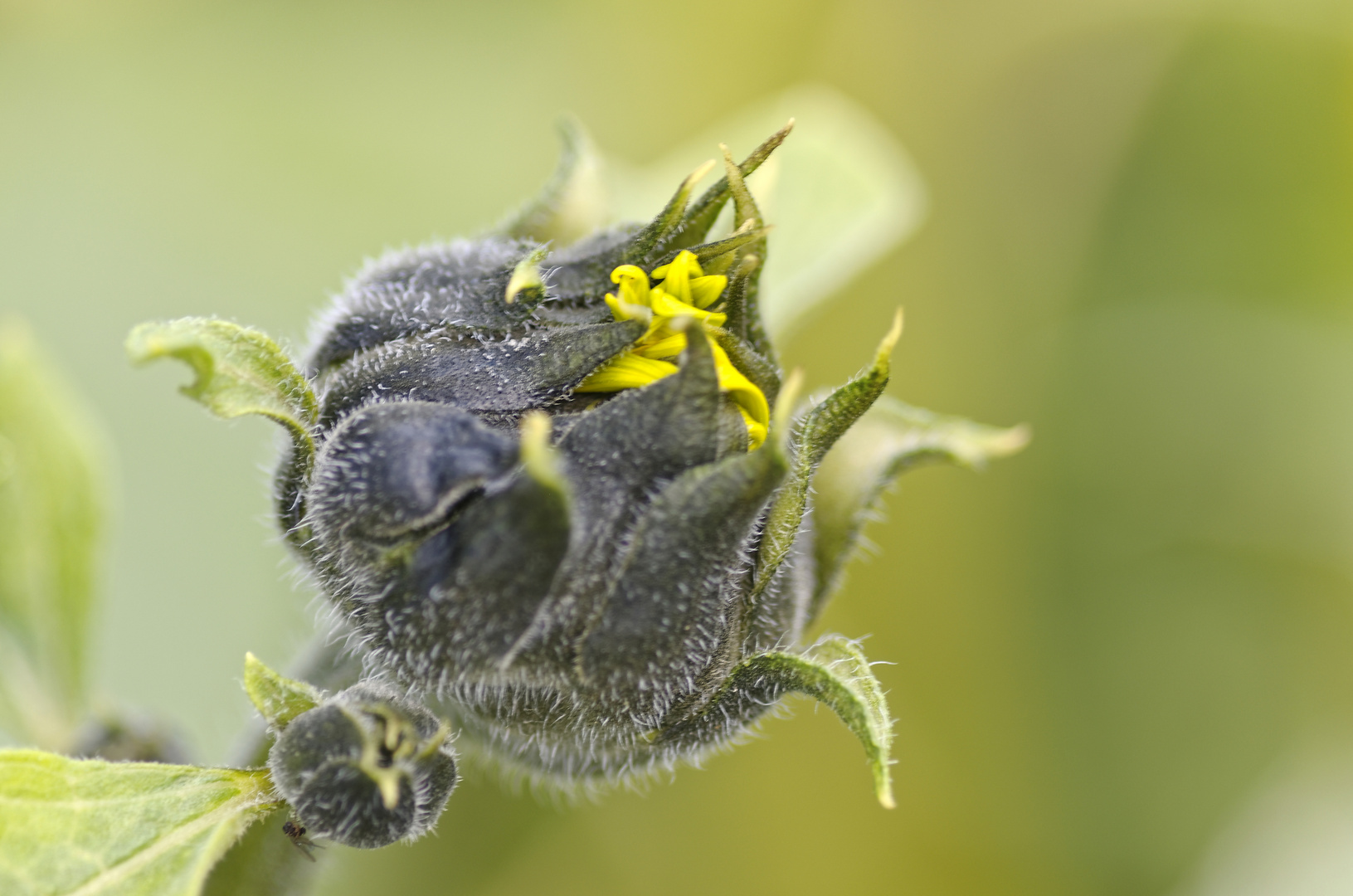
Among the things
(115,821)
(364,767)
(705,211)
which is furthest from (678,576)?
(115,821)

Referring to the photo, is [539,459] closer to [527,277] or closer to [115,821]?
[527,277]

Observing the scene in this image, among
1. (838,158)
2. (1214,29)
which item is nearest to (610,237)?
(838,158)

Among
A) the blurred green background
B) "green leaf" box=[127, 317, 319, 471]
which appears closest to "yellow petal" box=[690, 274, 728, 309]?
"green leaf" box=[127, 317, 319, 471]

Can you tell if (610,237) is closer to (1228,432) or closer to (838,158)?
(838,158)

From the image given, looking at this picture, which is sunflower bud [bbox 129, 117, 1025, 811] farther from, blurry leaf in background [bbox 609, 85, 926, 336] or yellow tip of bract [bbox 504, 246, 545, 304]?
blurry leaf in background [bbox 609, 85, 926, 336]

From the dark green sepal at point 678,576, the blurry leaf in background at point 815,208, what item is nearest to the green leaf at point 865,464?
the dark green sepal at point 678,576

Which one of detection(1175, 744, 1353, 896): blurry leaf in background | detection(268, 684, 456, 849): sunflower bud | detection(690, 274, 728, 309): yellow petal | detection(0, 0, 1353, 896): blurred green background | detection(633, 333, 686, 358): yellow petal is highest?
detection(690, 274, 728, 309): yellow petal
